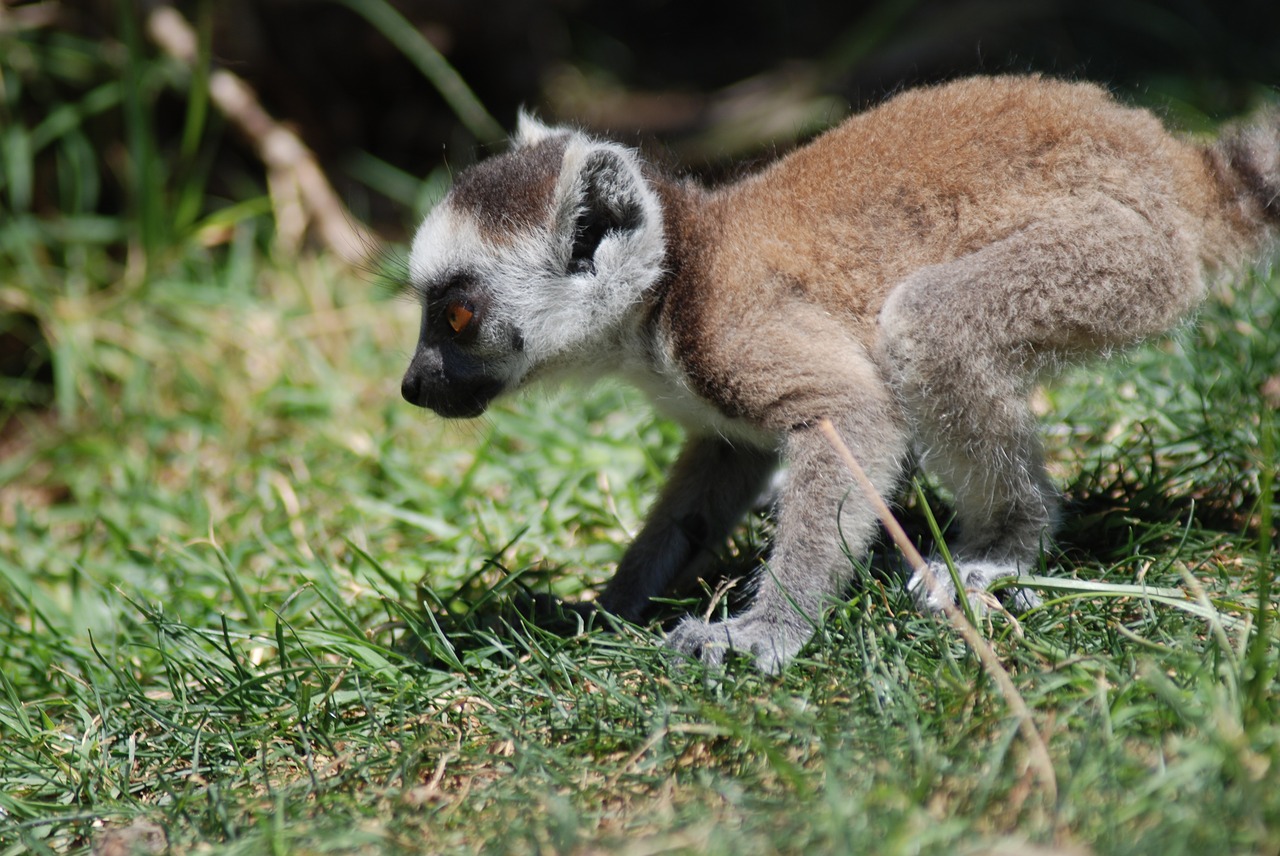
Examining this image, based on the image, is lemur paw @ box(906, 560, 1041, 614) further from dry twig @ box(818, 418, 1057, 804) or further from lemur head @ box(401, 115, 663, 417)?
lemur head @ box(401, 115, 663, 417)

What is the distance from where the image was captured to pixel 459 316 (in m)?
4.18

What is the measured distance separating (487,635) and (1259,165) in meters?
3.08

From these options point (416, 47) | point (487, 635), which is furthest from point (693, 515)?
point (416, 47)

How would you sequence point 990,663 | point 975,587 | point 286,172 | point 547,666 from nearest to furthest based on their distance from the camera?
point 990,663
point 547,666
point 975,587
point 286,172

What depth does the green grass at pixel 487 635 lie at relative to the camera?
2512 mm

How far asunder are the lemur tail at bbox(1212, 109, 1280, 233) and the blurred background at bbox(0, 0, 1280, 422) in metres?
2.39

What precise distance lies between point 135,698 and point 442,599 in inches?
43.0

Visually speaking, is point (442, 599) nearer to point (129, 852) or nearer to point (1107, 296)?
point (129, 852)

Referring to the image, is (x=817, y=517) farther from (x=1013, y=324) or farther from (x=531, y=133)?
(x=531, y=133)

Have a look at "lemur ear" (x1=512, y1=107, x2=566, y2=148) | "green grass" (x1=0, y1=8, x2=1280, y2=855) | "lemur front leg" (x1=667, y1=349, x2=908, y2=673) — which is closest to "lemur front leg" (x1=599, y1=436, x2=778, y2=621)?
"green grass" (x1=0, y1=8, x2=1280, y2=855)

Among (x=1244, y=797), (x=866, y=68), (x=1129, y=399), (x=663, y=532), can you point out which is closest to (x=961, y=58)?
(x=866, y=68)

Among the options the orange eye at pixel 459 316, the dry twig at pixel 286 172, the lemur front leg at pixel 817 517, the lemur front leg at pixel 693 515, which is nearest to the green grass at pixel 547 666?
the lemur front leg at pixel 817 517

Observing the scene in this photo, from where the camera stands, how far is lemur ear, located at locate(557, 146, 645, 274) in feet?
13.3

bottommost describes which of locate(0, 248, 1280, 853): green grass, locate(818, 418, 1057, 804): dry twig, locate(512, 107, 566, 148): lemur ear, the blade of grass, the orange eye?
locate(0, 248, 1280, 853): green grass
